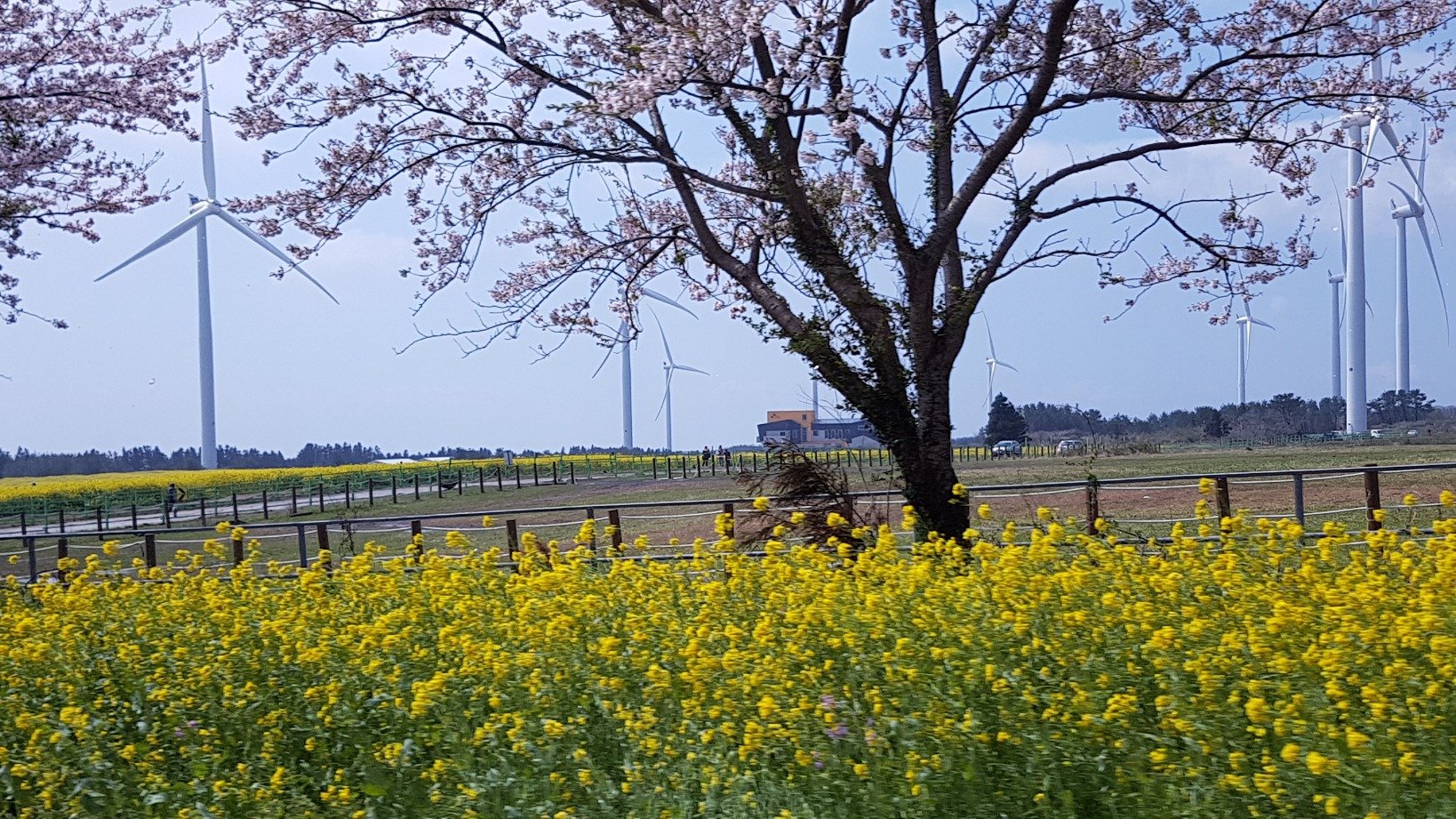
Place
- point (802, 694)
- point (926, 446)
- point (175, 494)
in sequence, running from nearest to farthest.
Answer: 1. point (802, 694)
2. point (926, 446)
3. point (175, 494)

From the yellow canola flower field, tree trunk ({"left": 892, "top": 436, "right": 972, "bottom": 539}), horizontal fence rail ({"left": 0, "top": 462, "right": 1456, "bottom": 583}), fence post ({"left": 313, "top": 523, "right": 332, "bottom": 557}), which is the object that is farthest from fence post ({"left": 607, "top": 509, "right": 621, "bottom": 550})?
the yellow canola flower field

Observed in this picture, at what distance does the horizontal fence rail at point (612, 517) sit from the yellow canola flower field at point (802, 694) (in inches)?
107

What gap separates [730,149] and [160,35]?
293 inches

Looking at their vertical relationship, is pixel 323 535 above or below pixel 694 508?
above

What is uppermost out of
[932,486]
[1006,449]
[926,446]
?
[926,446]

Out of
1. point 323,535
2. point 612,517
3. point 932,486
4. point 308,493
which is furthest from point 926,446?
point 308,493

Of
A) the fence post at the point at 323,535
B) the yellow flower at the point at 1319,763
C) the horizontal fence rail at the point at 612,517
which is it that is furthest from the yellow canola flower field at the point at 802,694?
the fence post at the point at 323,535

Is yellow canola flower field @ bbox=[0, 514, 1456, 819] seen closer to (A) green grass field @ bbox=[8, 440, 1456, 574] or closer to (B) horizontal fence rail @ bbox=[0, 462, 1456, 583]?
(B) horizontal fence rail @ bbox=[0, 462, 1456, 583]

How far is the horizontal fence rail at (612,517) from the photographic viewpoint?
1215 centimetres

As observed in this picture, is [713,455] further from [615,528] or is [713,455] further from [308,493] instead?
[615,528]

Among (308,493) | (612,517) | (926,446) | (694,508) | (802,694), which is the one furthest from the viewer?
(308,493)

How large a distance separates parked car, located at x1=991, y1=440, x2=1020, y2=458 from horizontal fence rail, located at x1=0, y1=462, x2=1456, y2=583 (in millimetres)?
43005

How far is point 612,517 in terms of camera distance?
13500 millimetres

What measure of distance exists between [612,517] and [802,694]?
30.0 feet
